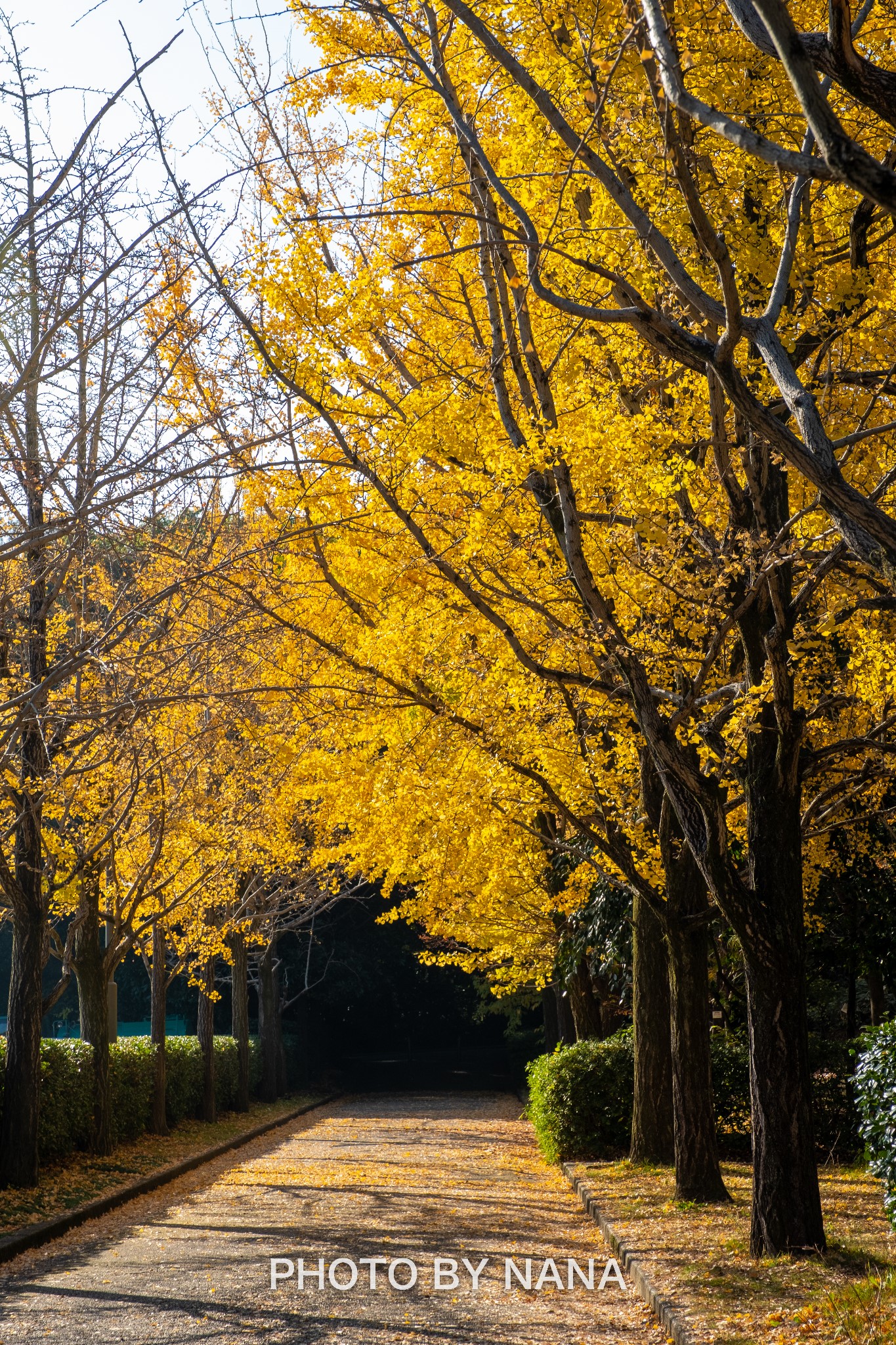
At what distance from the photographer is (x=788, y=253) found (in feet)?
16.7

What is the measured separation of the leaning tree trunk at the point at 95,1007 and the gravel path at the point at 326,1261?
→ 1.34 meters

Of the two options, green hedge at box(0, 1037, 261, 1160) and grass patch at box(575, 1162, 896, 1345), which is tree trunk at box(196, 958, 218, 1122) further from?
grass patch at box(575, 1162, 896, 1345)

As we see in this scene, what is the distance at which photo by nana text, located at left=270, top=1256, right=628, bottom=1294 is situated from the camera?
7395 mm

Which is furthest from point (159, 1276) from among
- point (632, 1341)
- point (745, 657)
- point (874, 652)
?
point (874, 652)

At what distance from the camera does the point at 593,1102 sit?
14203mm

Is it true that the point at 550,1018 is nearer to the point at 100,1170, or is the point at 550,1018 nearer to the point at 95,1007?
the point at 95,1007

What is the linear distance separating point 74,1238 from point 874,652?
8.07m

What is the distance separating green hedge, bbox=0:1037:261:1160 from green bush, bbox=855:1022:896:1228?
321 inches

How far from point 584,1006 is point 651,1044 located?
7.07 meters

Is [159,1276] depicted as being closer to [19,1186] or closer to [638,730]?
[19,1186]

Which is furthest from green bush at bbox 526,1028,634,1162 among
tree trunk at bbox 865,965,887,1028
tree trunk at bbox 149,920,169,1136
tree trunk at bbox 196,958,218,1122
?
tree trunk at bbox 196,958,218,1122

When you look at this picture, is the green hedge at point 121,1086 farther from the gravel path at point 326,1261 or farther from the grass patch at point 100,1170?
the gravel path at point 326,1261

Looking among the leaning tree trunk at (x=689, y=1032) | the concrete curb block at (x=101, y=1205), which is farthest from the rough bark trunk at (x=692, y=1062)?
the concrete curb block at (x=101, y=1205)

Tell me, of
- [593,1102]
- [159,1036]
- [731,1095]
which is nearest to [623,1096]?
[593,1102]
